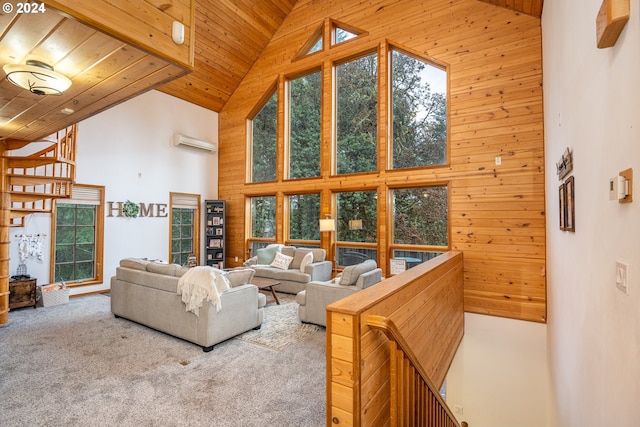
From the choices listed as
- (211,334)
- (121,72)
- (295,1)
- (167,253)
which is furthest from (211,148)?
(121,72)

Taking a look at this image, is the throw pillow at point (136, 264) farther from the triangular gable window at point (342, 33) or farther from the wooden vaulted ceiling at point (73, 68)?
the triangular gable window at point (342, 33)

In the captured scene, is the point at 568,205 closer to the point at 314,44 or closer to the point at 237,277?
the point at 237,277

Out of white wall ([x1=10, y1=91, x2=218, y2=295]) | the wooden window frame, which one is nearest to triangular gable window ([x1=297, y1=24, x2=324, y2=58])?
white wall ([x1=10, y1=91, x2=218, y2=295])

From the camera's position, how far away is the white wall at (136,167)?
6.01 metres

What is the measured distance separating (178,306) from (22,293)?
3327mm

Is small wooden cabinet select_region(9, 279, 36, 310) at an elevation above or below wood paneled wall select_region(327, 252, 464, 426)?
below

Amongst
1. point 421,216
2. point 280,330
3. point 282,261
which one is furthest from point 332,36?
point 280,330

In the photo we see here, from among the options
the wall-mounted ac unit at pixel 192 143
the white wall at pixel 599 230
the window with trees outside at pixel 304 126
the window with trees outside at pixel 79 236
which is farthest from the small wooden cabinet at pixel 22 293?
the white wall at pixel 599 230

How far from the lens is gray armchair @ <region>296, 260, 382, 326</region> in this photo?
13.1 ft

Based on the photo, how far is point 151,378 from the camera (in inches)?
113

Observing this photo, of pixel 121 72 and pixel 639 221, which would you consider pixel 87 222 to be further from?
pixel 639 221

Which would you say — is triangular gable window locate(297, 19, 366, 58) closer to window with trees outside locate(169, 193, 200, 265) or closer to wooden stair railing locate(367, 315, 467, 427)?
window with trees outside locate(169, 193, 200, 265)

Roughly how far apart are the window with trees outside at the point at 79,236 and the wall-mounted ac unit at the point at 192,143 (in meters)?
2.00

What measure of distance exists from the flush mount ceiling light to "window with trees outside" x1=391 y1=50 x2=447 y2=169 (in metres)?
5.03
